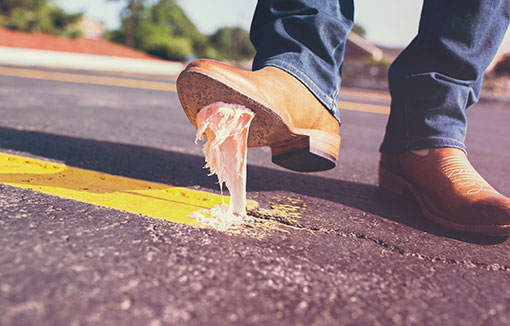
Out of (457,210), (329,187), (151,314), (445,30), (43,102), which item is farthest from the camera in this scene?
(43,102)

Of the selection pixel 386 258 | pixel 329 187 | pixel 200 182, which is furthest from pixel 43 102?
pixel 386 258

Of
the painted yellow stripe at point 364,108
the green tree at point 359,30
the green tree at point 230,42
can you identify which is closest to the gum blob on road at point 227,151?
the painted yellow stripe at point 364,108

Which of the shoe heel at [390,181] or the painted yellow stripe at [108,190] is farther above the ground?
the painted yellow stripe at [108,190]

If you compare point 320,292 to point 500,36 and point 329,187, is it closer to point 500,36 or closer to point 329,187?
point 329,187

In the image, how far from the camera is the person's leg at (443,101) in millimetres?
1281

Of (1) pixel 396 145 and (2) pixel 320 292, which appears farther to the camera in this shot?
(1) pixel 396 145

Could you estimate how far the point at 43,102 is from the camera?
340cm

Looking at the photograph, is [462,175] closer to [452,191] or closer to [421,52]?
[452,191]

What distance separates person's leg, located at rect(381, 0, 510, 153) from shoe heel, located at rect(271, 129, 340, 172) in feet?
1.01

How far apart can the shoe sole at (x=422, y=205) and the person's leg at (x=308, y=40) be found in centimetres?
36

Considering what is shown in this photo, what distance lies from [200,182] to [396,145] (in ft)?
2.46

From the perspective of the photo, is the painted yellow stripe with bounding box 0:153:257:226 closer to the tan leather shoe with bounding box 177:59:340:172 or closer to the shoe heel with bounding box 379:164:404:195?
the tan leather shoe with bounding box 177:59:340:172

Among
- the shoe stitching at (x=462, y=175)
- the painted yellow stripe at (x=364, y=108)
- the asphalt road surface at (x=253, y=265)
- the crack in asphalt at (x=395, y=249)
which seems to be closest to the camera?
the asphalt road surface at (x=253, y=265)

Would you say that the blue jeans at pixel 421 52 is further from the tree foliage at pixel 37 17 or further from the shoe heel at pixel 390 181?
the tree foliage at pixel 37 17
